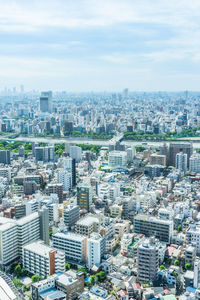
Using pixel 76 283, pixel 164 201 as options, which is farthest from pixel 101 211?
pixel 76 283

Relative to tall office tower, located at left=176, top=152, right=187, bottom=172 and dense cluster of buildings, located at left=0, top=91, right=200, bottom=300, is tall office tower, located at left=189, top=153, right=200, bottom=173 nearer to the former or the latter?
tall office tower, located at left=176, top=152, right=187, bottom=172

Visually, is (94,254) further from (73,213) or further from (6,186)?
(6,186)

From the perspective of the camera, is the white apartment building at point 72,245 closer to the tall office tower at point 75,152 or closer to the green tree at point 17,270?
the green tree at point 17,270

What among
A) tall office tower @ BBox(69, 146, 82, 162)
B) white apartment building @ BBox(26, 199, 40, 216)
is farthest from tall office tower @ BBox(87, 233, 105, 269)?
tall office tower @ BBox(69, 146, 82, 162)

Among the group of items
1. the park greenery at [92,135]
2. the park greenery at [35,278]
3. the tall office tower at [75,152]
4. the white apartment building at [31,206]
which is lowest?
the park greenery at [35,278]

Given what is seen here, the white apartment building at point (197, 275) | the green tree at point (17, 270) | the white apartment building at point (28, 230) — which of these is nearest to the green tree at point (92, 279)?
the green tree at point (17, 270)

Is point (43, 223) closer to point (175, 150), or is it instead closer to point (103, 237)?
point (103, 237)
